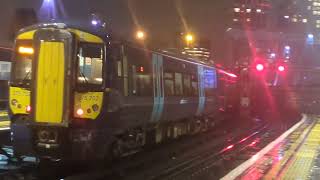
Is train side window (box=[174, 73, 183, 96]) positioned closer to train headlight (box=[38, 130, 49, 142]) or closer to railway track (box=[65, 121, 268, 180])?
railway track (box=[65, 121, 268, 180])

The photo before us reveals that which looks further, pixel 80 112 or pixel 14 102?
pixel 14 102

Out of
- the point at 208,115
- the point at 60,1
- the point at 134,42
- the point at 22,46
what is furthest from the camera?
the point at 60,1

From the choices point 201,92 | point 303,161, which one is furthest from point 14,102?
point 201,92

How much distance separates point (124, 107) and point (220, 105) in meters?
15.5

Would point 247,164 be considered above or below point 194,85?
below

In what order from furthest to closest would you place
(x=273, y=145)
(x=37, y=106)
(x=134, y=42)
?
1. (x=273, y=145)
2. (x=134, y=42)
3. (x=37, y=106)

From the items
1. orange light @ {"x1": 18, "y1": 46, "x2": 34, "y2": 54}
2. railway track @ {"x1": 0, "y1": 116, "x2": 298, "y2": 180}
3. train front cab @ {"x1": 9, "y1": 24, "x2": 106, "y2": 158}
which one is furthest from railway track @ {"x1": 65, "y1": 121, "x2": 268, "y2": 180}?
orange light @ {"x1": 18, "y1": 46, "x2": 34, "y2": 54}

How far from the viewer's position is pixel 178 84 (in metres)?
18.4

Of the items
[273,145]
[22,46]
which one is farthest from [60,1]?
[22,46]

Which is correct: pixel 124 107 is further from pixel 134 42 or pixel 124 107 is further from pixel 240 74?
pixel 240 74

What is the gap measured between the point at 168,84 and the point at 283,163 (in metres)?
4.85

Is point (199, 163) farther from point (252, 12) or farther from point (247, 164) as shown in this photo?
point (252, 12)

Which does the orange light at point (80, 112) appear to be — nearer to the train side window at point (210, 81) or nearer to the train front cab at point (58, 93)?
the train front cab at point (58, 93)

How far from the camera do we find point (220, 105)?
2786 cm
